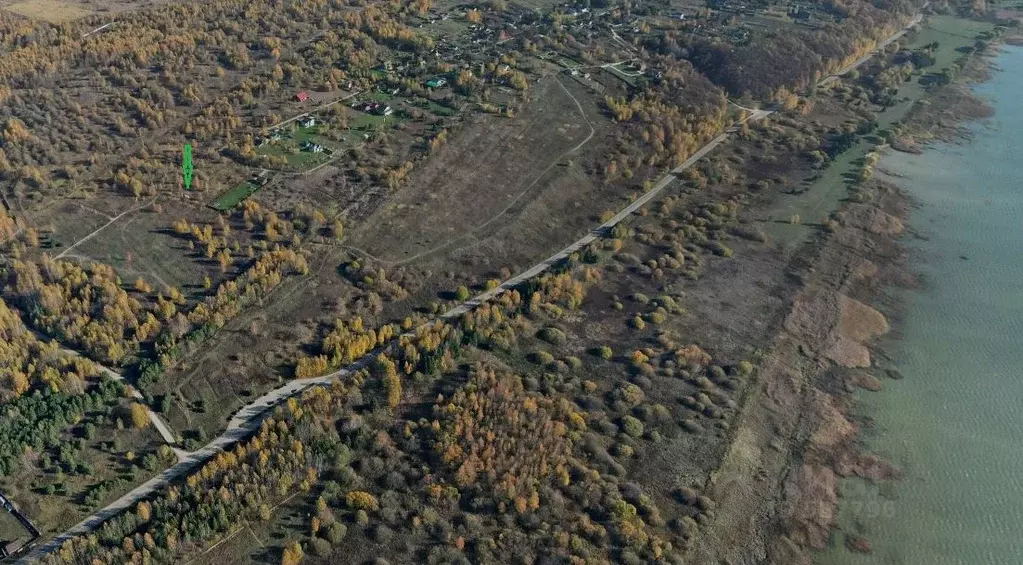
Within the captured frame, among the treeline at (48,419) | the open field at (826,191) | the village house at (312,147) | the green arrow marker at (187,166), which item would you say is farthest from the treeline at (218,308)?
the open field at (826,191)

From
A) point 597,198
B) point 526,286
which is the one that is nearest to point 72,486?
point 526,286

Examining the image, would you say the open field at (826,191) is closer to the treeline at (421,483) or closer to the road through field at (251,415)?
the road through field at (251,415)

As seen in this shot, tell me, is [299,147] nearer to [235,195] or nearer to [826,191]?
[235,195]

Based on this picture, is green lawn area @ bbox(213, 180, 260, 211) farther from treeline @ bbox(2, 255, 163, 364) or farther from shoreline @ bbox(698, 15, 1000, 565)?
shoreline @ bbox(698, 15, 1000, 565)

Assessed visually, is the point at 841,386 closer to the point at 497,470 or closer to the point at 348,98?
the point at 497,470

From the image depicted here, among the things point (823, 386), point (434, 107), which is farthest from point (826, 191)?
point (434, 107)

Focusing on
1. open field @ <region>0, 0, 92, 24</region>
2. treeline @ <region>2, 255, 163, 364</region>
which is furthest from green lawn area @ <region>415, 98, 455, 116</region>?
open field @ <region>0, 0, 92, 24</region>
